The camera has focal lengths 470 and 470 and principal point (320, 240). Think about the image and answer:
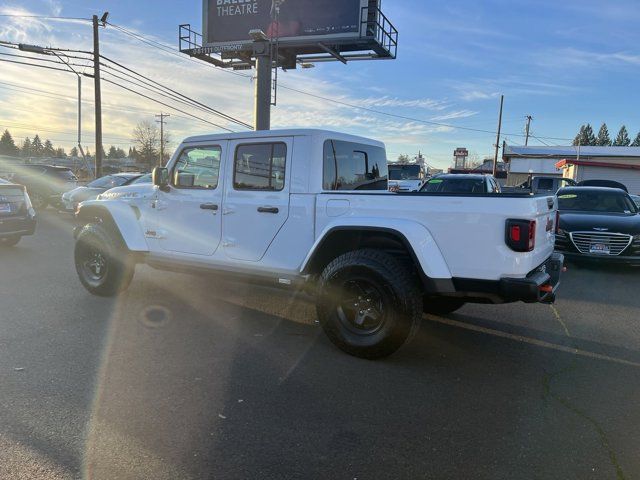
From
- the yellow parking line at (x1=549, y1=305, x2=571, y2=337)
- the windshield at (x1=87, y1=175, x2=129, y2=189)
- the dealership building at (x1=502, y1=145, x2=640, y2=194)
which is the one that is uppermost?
the dealership building at (x1=502, y1=145, x2=640, y2=194)

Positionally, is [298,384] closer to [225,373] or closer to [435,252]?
[225,373]

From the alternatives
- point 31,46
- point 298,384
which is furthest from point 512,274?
point 31,46

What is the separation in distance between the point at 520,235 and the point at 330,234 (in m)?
1.56

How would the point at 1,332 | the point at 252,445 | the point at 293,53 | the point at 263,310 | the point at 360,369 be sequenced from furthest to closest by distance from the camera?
the point at 293,53
the point at 263,310
the point at 1,332
the point at 360,369
the point at 252,445

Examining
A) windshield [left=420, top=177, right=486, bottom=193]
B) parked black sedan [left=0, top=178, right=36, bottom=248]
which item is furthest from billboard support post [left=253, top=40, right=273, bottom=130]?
parked black sedan [left=0, top=178, right=36, bottom=248]

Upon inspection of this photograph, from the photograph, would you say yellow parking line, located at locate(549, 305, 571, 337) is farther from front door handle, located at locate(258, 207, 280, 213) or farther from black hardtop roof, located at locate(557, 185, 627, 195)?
black hardtop roof, located at locate(557, 185, 627, 195)

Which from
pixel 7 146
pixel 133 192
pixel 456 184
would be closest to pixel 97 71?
pixel 456 184

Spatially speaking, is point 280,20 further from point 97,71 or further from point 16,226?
point 16,226

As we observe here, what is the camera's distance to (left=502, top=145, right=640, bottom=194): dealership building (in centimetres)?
2981

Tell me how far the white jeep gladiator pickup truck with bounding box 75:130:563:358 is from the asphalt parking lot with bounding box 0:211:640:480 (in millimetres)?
542

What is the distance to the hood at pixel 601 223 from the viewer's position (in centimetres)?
787

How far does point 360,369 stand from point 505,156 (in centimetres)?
6308

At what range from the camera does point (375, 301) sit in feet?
13.4

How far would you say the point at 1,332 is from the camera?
15.0 ft
